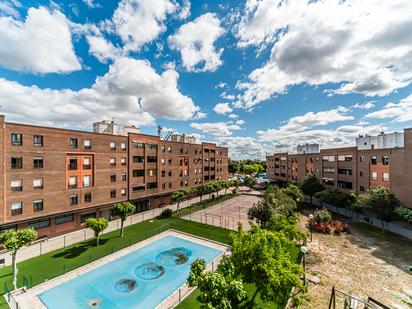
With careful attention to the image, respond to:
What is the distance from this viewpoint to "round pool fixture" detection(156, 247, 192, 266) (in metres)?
18.8

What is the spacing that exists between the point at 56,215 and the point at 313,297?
29.3 metres

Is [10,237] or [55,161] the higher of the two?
[55,161]

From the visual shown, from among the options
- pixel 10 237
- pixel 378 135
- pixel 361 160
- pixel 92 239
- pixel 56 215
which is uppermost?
pixel 378 135

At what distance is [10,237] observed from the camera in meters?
14.5

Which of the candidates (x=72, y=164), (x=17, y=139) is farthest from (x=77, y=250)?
(x=17, y=139)

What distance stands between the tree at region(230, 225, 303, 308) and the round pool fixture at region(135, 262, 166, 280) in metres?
10.0

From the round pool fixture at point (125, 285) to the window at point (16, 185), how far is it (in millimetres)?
16885

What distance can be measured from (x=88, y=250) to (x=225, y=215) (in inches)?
818

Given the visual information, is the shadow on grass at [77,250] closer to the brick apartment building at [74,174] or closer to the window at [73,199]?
the brick apartment building at [74,174]

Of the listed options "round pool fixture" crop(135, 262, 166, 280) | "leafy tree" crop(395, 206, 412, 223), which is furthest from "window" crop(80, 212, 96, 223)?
"leafy tree" crop(395, 206, 412, 223)

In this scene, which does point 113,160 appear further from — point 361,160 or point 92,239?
point 361,160

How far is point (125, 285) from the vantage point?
50.2 ft

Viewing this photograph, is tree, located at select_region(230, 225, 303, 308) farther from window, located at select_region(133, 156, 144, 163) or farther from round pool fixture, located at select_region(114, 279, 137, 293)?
window, located at select_region(133, 156, 144, 163)

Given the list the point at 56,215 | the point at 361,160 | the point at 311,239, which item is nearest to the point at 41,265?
the point at 56,215
